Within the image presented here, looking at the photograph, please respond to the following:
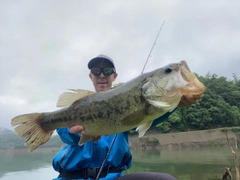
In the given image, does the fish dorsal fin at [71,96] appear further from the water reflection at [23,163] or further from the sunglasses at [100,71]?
the water reflection at [23,163]

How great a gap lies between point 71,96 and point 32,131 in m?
0.85

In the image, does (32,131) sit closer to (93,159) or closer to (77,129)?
(77,129)

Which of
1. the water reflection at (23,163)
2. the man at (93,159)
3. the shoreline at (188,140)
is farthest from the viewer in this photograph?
the shoreline at (188,140)

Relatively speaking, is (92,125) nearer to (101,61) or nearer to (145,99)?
(145,99)

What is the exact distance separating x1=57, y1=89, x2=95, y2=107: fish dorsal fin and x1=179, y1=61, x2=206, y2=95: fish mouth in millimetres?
1302

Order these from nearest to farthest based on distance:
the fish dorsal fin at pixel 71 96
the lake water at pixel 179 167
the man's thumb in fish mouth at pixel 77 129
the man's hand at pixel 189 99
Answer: the man's hand at pixel 189 99
the man's thumb in fish mouth at pixel 77 129
the fish dorsal fin at pixel 71 96
the lake water at pixel 179 167

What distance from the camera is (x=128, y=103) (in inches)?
112

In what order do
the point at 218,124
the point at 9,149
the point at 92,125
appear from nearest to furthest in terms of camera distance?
the point at 92,125 → the point at 218,124 → the point at 9,149

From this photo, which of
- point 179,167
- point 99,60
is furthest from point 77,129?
point 179,167

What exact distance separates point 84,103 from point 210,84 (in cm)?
6098

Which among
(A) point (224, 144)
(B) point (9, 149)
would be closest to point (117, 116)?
(A) point (224, 144)

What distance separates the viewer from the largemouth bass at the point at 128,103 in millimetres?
2766

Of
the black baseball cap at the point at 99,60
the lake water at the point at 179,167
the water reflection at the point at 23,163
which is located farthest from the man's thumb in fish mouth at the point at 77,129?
the water reflection at the point at 23,163

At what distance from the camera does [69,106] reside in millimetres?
3277
